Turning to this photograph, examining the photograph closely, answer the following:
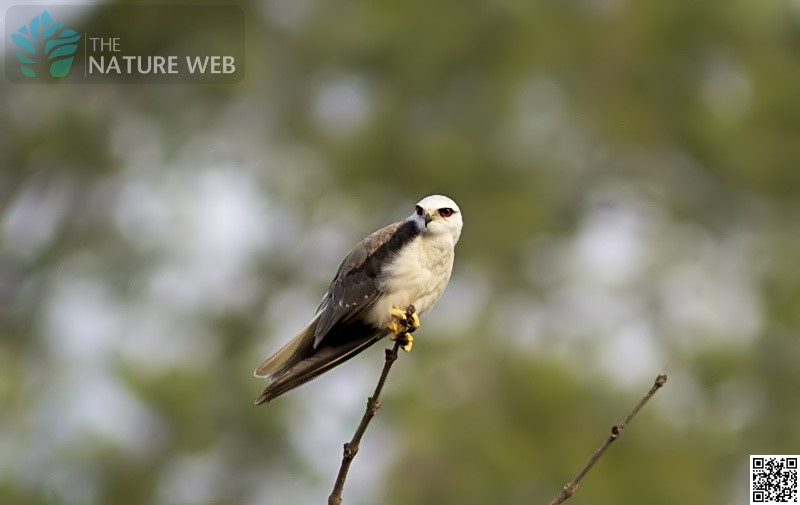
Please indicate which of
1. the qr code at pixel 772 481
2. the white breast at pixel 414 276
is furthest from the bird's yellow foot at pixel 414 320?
the qr code at pixel 772 481

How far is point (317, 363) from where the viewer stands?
3658 mm

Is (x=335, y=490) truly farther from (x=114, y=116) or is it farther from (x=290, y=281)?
(x=114, y=116)

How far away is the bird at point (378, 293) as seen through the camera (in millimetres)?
3699

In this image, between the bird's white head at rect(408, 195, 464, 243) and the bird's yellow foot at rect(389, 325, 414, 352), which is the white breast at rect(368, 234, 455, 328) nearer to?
the bird's white head at rect(408, 195, 464, 243)

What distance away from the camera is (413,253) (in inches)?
147

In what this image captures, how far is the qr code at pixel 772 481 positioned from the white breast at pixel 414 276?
5.97ft

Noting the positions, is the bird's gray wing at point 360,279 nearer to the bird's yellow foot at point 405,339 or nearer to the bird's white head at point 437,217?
the bird's white head at point 437,217

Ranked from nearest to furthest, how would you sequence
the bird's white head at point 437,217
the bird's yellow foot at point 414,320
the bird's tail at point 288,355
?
the bird's yellow foot at point 414,320 → the bird's tail at point 288,355 → the bird's white head at point 437,217

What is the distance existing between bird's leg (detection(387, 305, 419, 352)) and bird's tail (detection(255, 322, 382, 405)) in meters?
0.14

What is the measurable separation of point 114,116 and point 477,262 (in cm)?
440

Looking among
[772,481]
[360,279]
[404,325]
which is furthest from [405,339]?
[772,481]

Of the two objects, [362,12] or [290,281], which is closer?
[290,281]

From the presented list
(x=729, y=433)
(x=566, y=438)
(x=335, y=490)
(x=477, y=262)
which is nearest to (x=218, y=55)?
(x=477, y=262)

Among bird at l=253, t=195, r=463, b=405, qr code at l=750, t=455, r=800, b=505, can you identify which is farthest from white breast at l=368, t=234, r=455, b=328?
qr code at l=750, t=455, r=800, b=505
